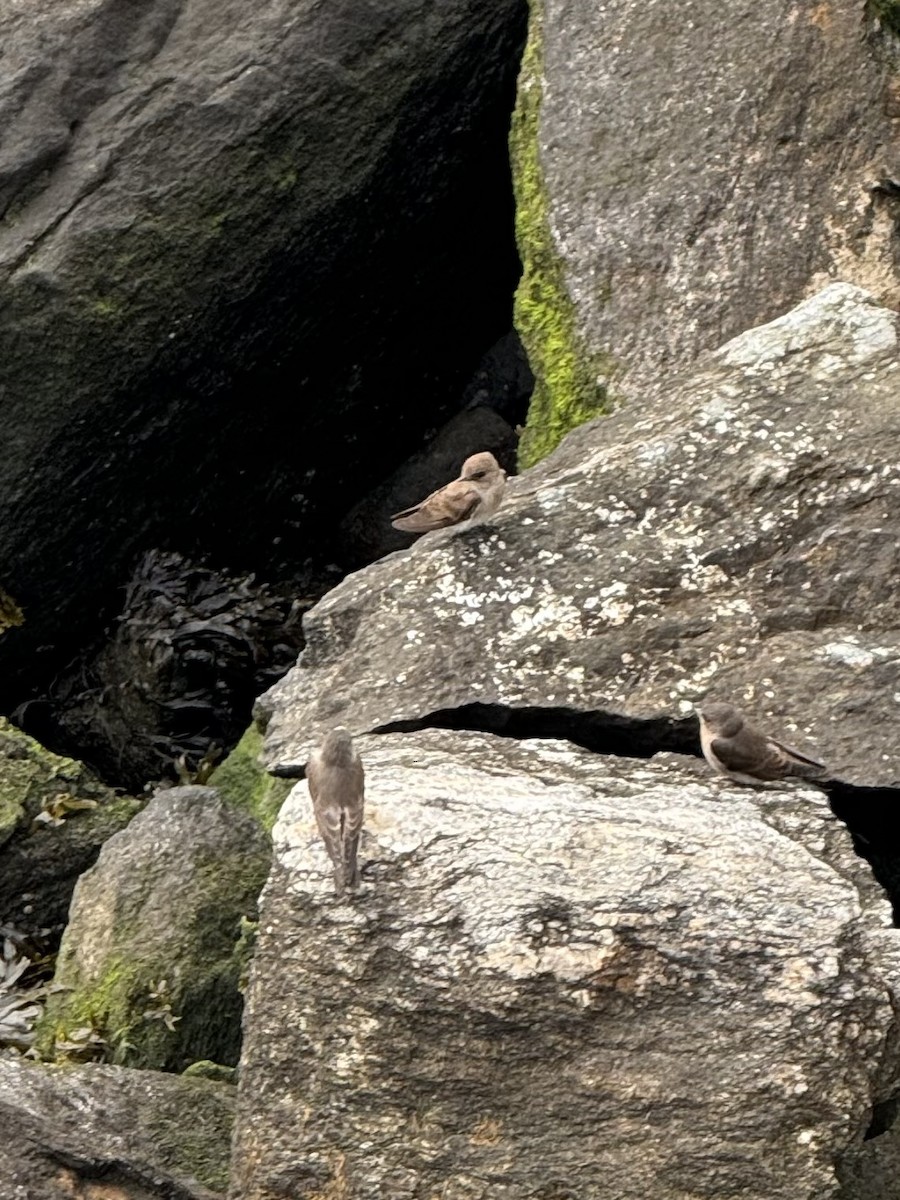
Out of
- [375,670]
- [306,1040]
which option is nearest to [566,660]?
[375,670]

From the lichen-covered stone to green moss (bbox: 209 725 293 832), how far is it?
1.98 ft

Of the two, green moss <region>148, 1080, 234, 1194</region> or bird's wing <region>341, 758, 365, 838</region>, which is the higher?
bird's wing <region>341, 758, 365, 838</region>

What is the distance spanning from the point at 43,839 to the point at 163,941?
1.63 metres

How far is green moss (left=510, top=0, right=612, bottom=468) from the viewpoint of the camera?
10062mm

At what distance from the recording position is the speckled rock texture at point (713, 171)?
32.1 feet

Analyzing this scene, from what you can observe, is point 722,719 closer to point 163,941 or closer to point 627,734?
point 627,734

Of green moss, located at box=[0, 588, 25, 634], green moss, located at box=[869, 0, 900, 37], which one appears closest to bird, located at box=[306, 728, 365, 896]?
green moss, located at box=[869, 0, 900, 37]

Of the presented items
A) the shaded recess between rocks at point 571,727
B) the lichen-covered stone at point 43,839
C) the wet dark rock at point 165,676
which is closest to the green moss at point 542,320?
the wet dark rock at point 165,676

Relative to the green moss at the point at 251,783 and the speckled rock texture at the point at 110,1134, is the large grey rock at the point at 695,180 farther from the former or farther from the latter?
the speckled rock texture at the point at 110,1134

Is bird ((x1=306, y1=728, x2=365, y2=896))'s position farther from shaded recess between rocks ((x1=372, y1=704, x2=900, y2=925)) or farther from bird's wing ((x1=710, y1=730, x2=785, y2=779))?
bird's wing ((x1=710, y1=730, x2=785, y2=779))

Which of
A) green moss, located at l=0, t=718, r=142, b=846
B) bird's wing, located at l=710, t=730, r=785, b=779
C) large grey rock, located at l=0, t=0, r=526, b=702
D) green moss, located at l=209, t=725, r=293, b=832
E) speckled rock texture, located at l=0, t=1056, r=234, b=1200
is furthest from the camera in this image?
large grey rock, located at l=0, t=0, r=526, b=702

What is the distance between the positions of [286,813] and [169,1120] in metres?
1.19

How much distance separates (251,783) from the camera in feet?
31.5

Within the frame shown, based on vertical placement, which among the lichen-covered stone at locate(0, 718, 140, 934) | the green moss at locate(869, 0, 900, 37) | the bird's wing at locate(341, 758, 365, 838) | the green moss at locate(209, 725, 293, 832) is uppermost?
the green moss at locate(869, 0, 900, 37)
